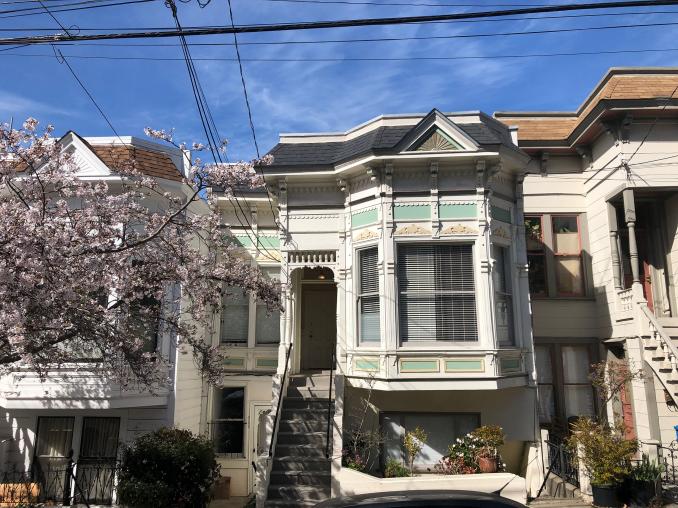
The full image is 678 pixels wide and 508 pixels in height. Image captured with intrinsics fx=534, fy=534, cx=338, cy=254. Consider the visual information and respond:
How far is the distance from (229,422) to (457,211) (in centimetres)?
783

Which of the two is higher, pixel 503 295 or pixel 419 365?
pixel 503 295

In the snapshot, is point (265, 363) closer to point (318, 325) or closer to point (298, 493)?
point (318, 325)

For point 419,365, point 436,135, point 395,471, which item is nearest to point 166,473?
point 395,471

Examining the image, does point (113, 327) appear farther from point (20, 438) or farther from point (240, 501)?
point (240, 501)

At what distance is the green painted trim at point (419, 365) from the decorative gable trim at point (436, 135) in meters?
4.35

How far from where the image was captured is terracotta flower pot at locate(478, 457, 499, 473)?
31.8 feet

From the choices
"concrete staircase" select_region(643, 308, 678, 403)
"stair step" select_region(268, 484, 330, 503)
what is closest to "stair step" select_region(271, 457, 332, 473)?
"stair step" select_region(268, 484, 330, 503)

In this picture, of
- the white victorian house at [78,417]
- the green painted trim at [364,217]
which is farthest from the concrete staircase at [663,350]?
the white victorian house at [78,417]

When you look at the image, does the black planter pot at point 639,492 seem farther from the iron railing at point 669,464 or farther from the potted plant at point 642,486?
the iron railing at point 669,464

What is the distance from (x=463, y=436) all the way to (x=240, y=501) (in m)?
5.34

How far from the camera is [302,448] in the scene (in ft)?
33.7

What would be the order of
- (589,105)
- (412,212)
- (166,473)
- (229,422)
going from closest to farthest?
(166,473) < (412,212) < (229,422) < (589,105)

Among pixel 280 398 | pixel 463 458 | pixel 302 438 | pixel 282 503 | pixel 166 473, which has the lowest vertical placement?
pixel 282 503

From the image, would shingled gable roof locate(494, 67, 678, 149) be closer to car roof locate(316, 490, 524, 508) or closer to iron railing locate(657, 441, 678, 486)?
iron railing locate(657, 441, 678, 486)
